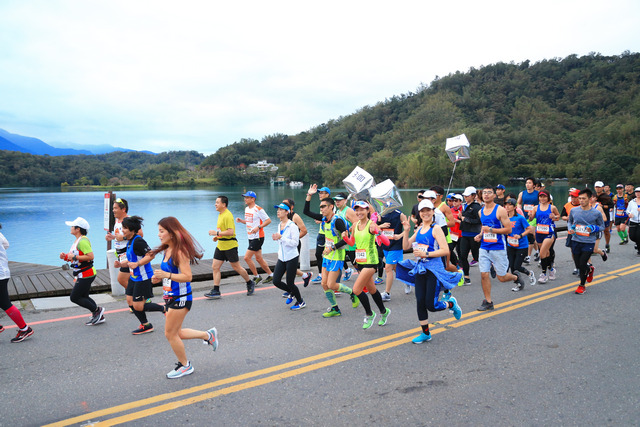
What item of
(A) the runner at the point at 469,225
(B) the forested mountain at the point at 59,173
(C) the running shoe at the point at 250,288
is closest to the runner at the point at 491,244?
(A) the runner at the point at 469,225

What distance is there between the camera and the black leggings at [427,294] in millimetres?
5062

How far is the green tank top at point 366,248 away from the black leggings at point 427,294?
27.2 inches

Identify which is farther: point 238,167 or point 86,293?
point 238,167

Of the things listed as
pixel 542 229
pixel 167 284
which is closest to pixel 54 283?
pixel 167 284

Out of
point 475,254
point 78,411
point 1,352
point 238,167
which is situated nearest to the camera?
point 78,411

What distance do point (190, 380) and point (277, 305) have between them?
9.47ft

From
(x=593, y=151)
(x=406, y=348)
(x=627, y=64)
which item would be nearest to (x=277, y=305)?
(x=406, y=348)

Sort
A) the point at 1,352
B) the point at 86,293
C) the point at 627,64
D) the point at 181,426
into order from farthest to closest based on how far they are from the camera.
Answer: the point at 627,64, the point at 86,293, the point at 1,352, the point at 181,426

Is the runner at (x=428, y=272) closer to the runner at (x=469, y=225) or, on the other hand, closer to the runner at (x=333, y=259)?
the runner at (x=333, y=259)

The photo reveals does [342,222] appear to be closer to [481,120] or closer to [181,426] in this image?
[181,426]

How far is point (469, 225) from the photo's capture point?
27.1 feet

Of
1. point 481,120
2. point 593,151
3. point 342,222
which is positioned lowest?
point 342,222

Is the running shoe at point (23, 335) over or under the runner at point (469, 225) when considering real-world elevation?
under

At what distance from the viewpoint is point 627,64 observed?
109 meters
